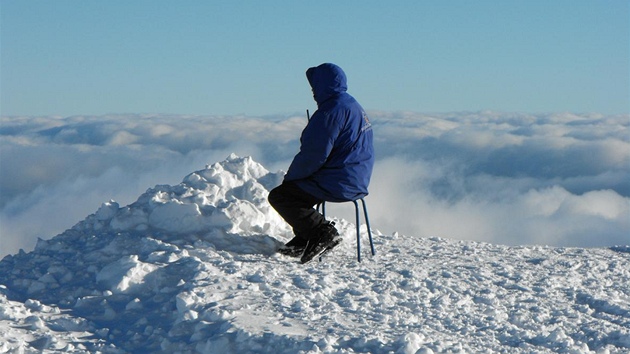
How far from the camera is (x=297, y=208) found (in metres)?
7.68

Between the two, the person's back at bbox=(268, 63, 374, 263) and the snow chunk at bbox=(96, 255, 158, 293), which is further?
the person's back at bbox=(268, 63, 374, 263)

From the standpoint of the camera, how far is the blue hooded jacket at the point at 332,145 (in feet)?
24.2

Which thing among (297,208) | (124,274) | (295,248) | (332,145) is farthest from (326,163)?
(124,274)

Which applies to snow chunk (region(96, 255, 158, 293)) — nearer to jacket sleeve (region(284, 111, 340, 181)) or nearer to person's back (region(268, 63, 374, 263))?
person's back (region(268, 63, 374, 263))

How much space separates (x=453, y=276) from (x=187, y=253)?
272cm

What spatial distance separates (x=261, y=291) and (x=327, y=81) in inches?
89.4

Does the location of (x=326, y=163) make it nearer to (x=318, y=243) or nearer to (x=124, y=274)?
(x=318, y=243)

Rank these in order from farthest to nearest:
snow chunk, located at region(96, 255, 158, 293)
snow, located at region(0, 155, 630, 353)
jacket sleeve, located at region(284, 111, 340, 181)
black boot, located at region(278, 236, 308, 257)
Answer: black boot, located at region(278, 236, 308, 257), jacket sleeve, located at region(284, 111, 340, 181), snow chunk, located at region(96, 255, 158, 293), snow, located at region(0, 155, 630, 353)

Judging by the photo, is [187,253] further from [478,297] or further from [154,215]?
[478,297]

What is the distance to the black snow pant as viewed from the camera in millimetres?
7680

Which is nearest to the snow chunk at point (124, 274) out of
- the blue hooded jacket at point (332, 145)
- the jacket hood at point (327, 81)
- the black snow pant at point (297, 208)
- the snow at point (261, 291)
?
the snow at point (261, 291)

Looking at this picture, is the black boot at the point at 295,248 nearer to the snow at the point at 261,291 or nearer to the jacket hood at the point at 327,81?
the snow at the point at 261,291

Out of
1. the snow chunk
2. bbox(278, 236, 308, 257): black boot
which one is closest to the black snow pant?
bbox(278, 236, 308, 257): black boot

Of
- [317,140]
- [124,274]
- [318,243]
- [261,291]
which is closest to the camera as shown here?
[261,291]
